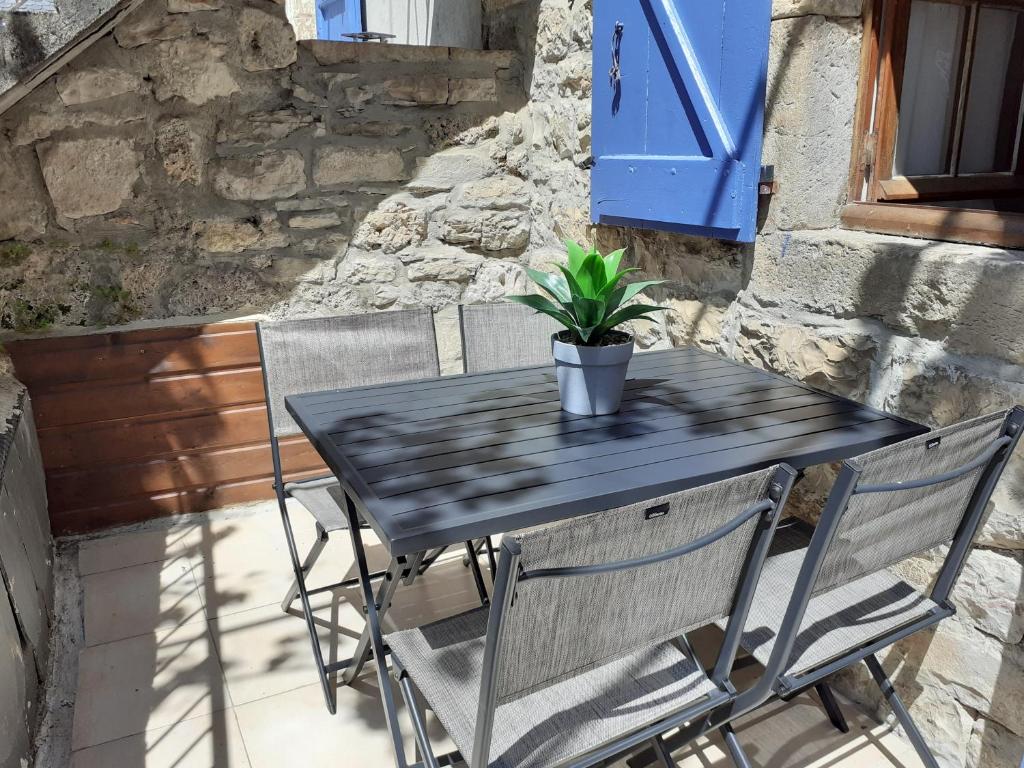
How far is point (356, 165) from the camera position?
3625mm

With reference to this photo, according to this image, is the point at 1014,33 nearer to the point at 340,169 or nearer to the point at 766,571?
the point at 766,571

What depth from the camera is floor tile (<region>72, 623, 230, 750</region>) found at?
2412 millimetres

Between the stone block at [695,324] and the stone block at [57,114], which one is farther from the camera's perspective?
the stone block at [57,114]

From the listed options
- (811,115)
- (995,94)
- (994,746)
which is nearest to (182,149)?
(811,115)

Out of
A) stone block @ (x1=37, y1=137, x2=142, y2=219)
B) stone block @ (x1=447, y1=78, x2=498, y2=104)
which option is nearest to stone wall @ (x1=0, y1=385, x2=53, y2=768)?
stone block @ (x1=37, y1=137, x2=142, y2=219)

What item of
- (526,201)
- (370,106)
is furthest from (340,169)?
(526,201)

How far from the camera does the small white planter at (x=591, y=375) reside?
213cm

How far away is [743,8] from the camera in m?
2.51

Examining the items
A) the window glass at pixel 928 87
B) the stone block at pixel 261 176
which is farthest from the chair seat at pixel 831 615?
the stone block at pixel 261 176

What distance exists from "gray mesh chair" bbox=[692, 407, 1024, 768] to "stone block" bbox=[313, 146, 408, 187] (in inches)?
96.7

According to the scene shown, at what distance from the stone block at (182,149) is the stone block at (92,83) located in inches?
7.4

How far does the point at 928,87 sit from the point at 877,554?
1.67m

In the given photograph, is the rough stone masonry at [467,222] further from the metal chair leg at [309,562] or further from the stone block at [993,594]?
the metal chair leg at [309,562]

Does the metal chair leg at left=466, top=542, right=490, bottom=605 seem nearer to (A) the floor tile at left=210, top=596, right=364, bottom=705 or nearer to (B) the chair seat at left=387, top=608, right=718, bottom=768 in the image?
(A) the floor tile at left=210, top=596, right=364, bottom=705
